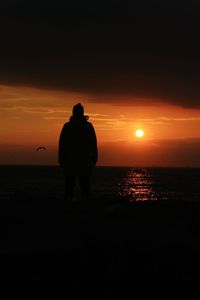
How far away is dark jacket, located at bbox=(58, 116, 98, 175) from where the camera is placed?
11.5 metres

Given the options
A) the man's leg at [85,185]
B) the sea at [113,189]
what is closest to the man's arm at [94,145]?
the man's leg at [85,185]

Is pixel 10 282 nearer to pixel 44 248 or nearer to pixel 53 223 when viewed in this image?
pixel 44 248

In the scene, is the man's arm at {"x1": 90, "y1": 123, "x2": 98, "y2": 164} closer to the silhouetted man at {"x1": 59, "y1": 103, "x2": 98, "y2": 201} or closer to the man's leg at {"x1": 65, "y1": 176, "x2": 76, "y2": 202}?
the silhouetted man at {"x1": 59, "y1": 103, "x2": 98, "y2": 201}

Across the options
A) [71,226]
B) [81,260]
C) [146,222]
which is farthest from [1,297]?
[146,222]

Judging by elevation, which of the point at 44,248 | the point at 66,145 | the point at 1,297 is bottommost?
the point at 1,297

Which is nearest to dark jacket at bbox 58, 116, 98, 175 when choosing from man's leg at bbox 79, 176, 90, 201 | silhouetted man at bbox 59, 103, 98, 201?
silhouetted man at bbox 59, 103, 98, 201

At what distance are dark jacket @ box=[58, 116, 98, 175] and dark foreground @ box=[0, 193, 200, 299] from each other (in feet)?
7.37

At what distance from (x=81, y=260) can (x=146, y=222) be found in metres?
3.13

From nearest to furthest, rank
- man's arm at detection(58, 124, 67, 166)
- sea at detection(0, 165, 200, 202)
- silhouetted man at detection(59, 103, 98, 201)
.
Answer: silhouetted man at detection(59, 103, 98, 201), man's arm at detection(58, 124, 67, 166), sea at detection(0, 165, 200, 202)

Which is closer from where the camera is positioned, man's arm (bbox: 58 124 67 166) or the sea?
man's arm (bbox: 58 124 67 166)

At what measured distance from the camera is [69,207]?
11.5 meters

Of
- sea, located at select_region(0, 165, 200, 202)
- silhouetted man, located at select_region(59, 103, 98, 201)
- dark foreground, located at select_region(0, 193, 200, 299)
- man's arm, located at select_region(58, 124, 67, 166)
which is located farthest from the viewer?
sea, located at select_region(0, 165, 200, 202)

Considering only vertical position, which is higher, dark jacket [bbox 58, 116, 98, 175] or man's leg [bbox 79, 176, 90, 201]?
dark jacket [bbox 58, 116, 98, 175]

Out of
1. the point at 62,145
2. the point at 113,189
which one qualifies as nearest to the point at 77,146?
the point at 62,145
